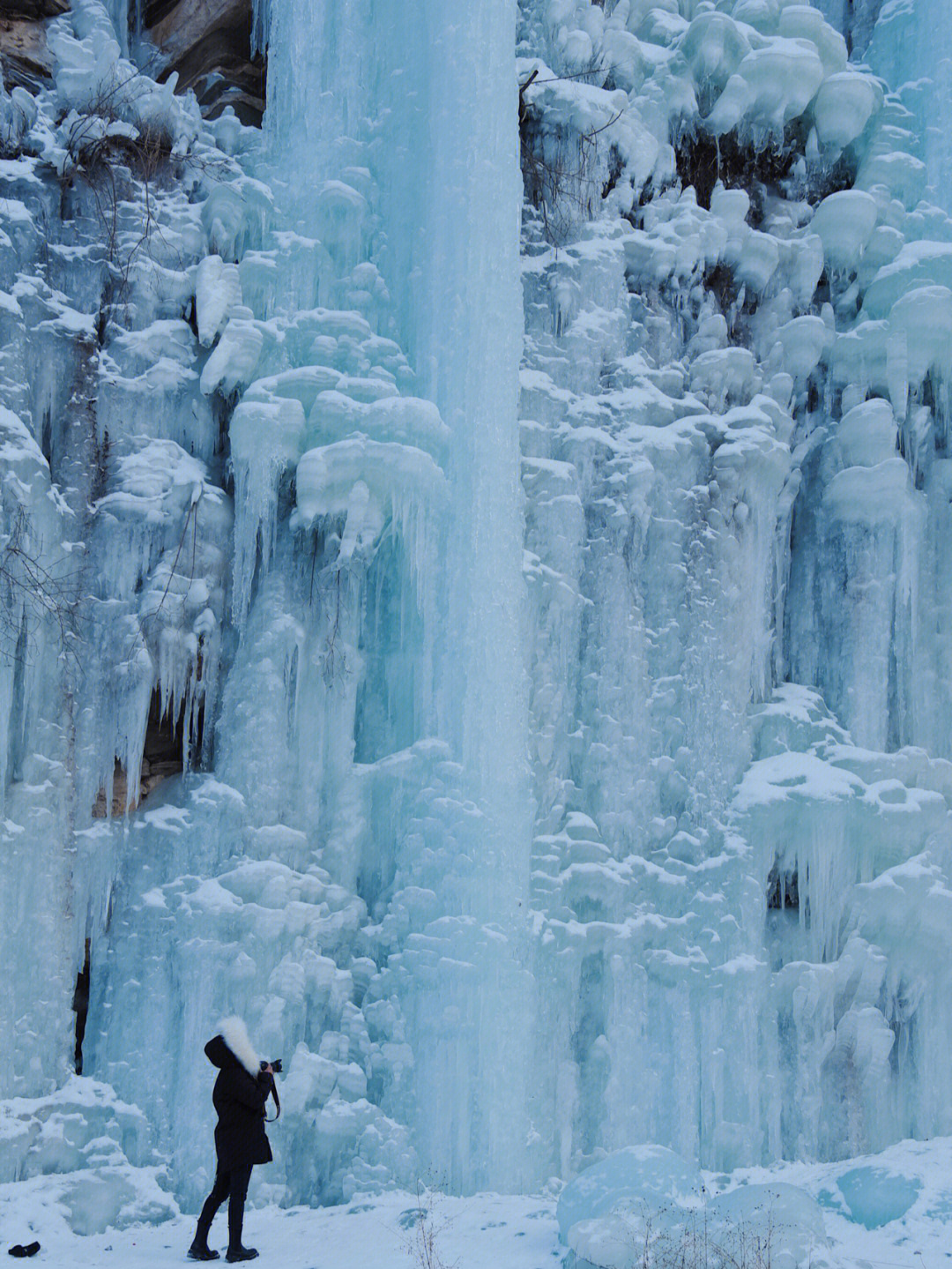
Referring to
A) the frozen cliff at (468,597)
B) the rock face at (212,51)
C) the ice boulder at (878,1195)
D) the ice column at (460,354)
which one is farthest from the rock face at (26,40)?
the ice boulder at (878,1195)

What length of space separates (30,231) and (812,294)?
5.31 meters

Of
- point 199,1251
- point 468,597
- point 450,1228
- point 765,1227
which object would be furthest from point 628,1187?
point 468,597

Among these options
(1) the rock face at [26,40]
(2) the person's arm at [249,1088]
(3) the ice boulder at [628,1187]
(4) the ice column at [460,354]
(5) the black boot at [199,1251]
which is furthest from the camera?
(1) the rock face at [26,40]

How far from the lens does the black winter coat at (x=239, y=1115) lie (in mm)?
4902

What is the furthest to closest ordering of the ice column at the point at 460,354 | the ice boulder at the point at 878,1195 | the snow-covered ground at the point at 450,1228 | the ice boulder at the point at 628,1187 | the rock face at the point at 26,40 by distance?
the rock face at the point at 26,40 → the ice column at the point at 460,354 → the ice boulder at the point at 878,1195 → the snow-covered ground at the point at 450,1228 → the ice boulder at the point at 628,1187

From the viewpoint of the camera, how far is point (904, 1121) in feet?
26.0

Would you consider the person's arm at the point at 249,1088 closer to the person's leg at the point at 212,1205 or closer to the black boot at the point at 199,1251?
the person's leg at the point at 212,1205

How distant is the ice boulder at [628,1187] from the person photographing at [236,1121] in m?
1.33

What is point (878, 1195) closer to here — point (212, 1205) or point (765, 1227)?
point (765, 1227)

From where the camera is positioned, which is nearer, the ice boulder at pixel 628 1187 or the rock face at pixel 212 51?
the ice boulder at pixel 628 1187

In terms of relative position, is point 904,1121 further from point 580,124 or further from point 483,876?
point 580,124

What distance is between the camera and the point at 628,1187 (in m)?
5.42

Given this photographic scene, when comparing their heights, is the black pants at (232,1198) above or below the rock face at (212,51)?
below

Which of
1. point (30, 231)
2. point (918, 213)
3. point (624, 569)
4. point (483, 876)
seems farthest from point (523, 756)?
point (918, 213)
